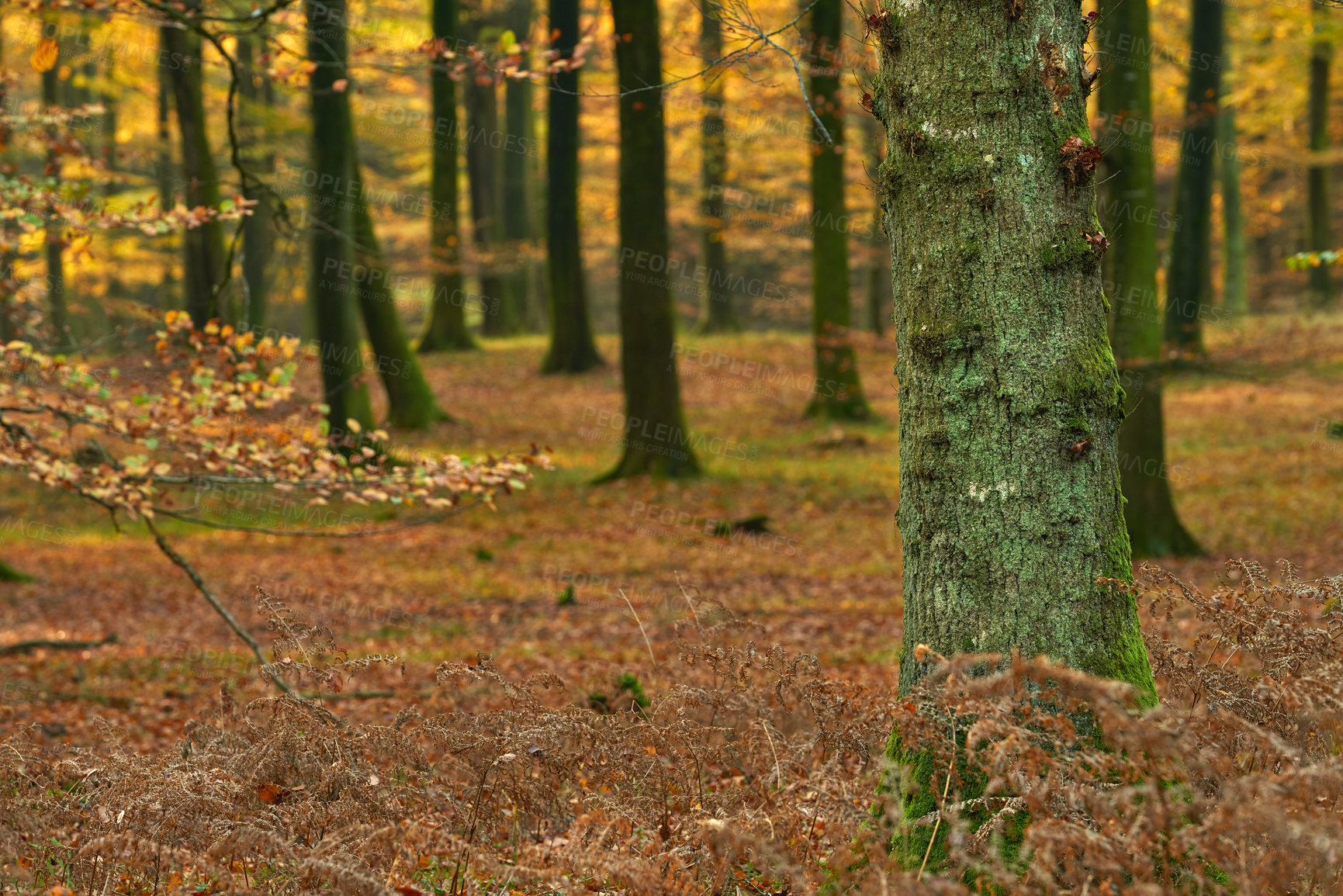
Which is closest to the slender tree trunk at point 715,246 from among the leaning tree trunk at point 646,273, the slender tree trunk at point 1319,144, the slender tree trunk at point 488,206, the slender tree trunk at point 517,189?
the slender tree trunk at point 517,189

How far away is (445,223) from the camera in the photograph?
→ 70.4 feet

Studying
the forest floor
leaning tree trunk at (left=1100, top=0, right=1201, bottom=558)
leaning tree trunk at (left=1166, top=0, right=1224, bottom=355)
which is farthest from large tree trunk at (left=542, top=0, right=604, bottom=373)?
leaning tree trunk at (left=1100, top=0, right=1201, bottom=558)

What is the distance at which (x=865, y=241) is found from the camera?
25.9 m

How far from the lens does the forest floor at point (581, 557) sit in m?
7.71

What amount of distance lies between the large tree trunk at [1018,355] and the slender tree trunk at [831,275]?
1233 centimetres

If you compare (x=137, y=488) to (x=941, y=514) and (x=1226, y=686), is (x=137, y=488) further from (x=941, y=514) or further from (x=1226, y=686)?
(x=1226, y=686)

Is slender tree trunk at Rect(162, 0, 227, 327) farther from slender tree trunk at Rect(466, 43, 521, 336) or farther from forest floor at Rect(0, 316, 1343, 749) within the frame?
slender tree trunk at Rect(466, 43, 521, 336)

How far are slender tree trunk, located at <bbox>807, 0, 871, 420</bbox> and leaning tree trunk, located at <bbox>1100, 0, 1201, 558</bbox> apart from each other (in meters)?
5.30

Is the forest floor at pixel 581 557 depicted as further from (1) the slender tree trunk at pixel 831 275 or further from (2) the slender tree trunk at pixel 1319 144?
(2) the slender tree trunk at pixel 1319 144

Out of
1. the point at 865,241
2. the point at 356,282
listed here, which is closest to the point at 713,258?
the point at 865,241

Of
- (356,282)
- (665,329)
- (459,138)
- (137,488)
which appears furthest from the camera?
(459,138)

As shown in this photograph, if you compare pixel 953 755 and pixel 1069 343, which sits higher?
pixel 1069 343

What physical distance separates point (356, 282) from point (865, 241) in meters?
14.7

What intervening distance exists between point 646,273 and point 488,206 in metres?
16.1
